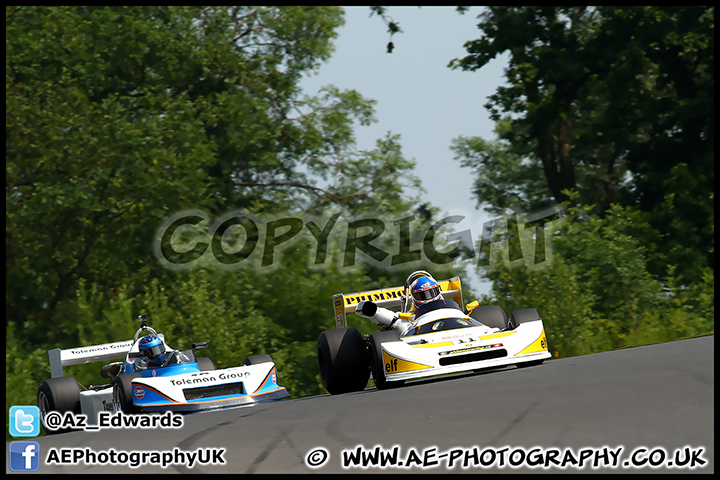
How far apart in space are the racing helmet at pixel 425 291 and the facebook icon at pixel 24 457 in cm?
678

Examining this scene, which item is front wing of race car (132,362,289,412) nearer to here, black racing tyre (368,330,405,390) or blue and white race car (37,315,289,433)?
blue and white race car (37,315,289,433)

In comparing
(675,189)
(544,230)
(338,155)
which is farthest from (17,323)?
(675,189)

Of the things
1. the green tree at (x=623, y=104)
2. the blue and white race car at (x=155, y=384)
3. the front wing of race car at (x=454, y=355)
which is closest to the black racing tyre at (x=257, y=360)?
the blue and white race car at (x=155, y=384)

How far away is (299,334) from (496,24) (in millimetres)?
13327

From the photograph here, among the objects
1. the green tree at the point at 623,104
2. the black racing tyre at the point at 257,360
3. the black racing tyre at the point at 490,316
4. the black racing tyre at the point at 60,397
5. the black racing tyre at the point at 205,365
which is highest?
the green tree at the point at 623,104

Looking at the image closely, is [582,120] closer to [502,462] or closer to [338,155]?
[338,155]

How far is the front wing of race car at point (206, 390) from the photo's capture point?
1231 centimetres

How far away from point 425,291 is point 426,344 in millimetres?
1604

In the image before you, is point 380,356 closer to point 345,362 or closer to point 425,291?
point 345,362

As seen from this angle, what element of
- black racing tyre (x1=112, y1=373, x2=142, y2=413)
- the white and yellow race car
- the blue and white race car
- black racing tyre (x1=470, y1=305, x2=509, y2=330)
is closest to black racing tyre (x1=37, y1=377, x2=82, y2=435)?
the blue and white race car

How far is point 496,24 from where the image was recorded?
3281 cm

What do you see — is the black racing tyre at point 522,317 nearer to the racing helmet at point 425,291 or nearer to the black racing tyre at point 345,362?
the racing helmet at point 425,291

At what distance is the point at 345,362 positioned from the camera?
1249cm

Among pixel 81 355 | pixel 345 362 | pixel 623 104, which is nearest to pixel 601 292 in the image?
pixel 623 104
